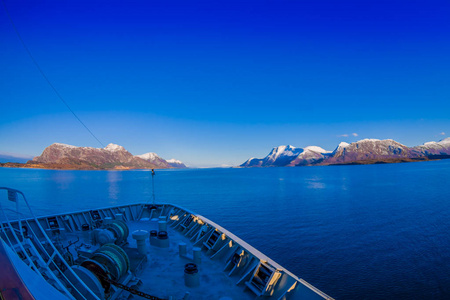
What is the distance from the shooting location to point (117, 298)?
10.0 m

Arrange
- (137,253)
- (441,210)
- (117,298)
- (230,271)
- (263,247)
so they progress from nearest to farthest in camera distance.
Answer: (117,298)
(230,271)
(137,253)
(263,247)
(441,210)

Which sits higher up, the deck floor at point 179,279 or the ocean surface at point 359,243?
the deck floor at point 179,279

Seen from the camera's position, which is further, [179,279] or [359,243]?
[359,243]

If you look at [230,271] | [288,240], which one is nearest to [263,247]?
[288,240]

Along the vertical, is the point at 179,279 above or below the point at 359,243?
above

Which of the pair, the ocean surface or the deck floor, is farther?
the ocean surface

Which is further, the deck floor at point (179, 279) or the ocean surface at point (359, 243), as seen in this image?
the ocean surface at point (359, 243)

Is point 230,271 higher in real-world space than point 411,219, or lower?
higher

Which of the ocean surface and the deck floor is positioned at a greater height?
the deck floor

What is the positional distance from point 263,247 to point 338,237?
10093 mm

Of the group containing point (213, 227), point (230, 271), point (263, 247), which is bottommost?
point (263, 247)

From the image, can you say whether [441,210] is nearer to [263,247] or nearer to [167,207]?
[263,247]

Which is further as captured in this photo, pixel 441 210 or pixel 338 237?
pixel 441 210

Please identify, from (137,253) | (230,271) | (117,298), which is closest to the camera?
(117,298)
